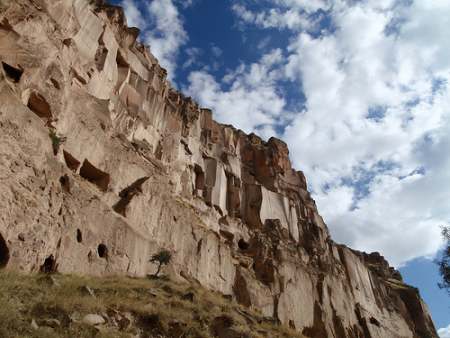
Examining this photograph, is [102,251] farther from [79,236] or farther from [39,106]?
[39,106]

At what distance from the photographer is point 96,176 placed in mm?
22953

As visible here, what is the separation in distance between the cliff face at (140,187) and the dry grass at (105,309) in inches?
66.9

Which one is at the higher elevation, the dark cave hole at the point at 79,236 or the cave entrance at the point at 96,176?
the cave entrance at the point at 96,176

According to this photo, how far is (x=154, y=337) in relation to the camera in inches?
520

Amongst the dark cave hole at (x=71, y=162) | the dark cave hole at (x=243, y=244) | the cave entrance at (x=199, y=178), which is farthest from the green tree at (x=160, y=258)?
the dark cave hole at (x=243, y=244)

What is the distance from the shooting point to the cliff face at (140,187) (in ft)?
54.6

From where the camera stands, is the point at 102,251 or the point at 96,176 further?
the point at 96,176

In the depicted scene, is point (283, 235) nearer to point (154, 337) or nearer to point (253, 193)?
point (253, 193)

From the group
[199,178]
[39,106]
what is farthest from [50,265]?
[199,178]

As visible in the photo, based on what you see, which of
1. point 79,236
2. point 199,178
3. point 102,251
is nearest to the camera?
point 79,236

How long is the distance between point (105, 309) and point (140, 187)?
39.7ft

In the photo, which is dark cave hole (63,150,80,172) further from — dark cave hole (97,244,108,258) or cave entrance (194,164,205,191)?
cave entrance (194,164,205,191)

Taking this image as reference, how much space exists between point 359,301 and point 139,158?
31533 millimetres

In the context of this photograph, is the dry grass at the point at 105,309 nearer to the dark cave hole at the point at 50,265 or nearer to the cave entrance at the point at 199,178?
the dark cave hole at the point at 50,265
